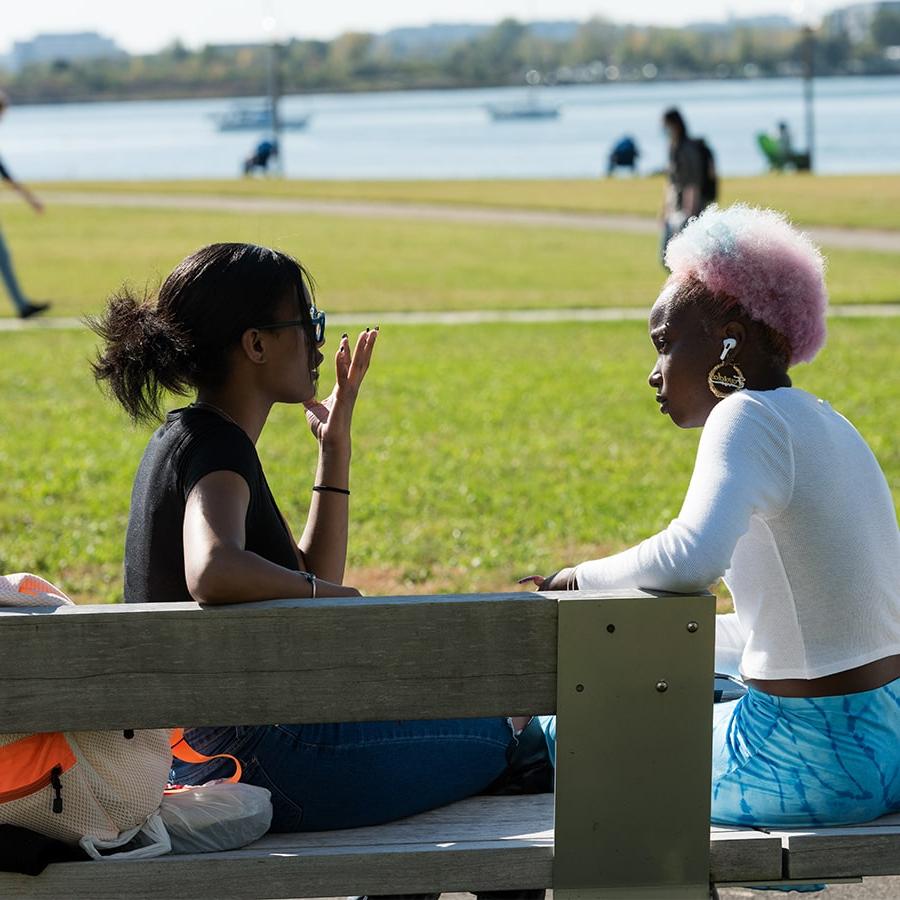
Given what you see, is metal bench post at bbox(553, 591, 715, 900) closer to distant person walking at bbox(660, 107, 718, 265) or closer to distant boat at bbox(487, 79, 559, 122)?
distant person walking at bbox(660, 107, 718, 265)

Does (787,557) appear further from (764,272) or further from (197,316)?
(197,316)

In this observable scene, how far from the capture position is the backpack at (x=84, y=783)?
7.93ft

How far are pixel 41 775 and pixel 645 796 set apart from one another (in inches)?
36.3

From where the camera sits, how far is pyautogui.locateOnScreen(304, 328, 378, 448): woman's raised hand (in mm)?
3256

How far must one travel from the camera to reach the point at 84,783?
8.05 ft

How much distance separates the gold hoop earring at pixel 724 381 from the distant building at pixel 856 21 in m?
190

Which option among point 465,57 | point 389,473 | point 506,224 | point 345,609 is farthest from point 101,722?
point 465,57

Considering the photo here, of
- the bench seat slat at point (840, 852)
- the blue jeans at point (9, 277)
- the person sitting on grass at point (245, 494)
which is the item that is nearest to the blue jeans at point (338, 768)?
the person sitting on grass at point (245, 494)

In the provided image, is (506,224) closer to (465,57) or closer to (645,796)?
(645,796)

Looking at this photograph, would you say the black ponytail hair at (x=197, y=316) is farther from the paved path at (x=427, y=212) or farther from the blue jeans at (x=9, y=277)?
the paved path at (x=427, y=212)

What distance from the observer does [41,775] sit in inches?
95.3

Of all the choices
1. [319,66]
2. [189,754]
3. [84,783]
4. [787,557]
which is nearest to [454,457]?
[189,754]

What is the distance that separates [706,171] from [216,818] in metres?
15.3

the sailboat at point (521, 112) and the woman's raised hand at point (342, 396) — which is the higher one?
the sailboat at point (521, 112)
